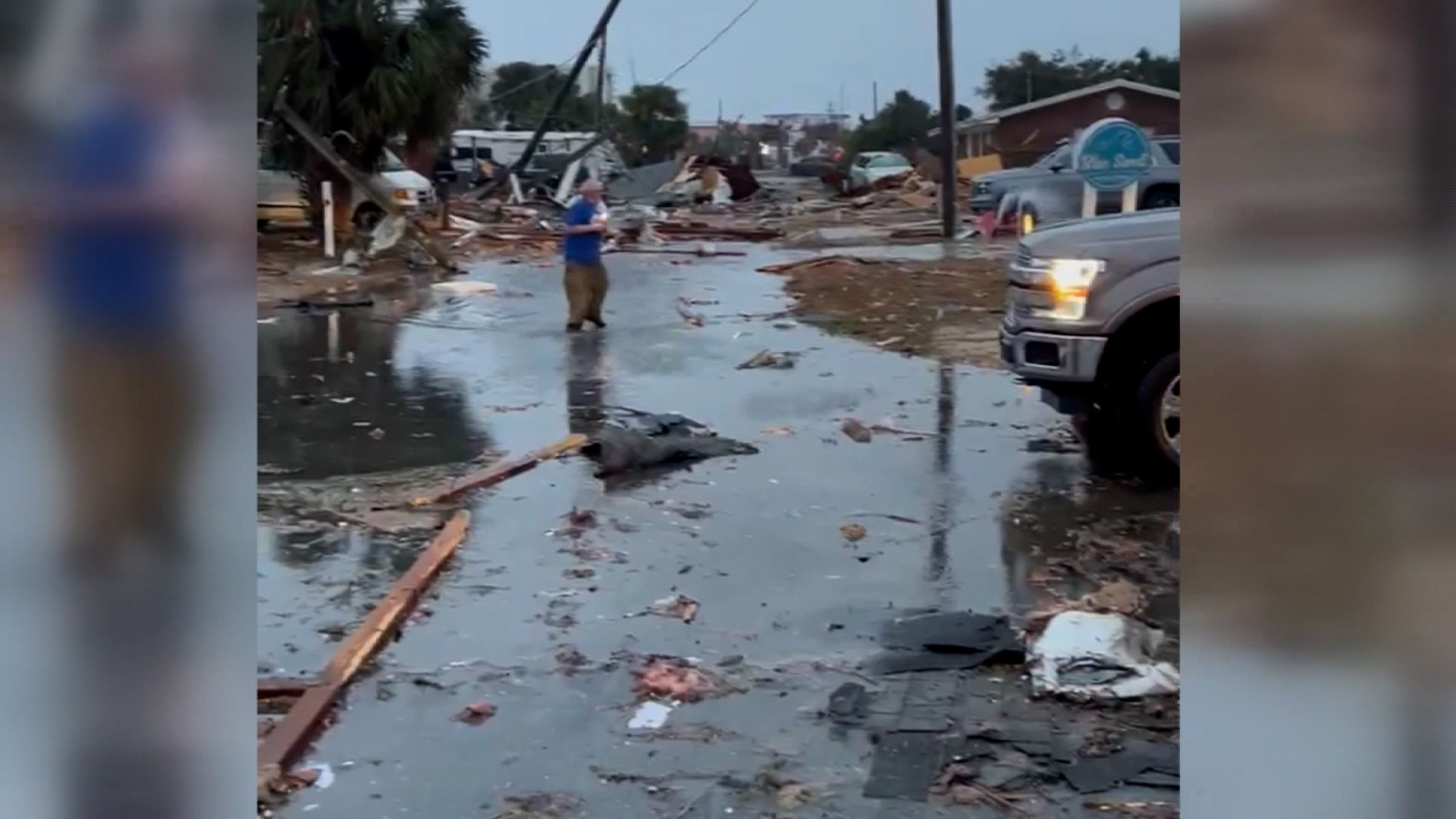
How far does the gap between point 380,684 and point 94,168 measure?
348cm

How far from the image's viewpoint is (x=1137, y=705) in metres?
5.86

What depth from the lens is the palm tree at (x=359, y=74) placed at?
1081 inches

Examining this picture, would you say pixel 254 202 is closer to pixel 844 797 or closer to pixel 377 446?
pixel 844 797

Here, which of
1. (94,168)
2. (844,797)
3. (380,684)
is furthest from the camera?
(380,684)

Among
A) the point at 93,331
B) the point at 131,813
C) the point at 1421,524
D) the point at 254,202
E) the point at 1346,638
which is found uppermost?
the point at 254,202

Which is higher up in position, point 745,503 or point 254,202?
point 254,202

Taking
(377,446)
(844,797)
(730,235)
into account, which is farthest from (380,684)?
(730,235)

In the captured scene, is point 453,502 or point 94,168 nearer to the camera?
point 94,168

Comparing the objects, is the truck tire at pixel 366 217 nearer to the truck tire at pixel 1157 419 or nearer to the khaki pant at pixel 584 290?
the khaki pant at pixel 584 290

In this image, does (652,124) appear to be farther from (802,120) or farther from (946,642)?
(946,642)

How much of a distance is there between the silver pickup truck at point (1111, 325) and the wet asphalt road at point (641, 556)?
432 mm

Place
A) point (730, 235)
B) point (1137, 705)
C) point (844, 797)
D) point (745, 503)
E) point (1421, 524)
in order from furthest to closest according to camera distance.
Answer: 1. point (730, 235)
2. point (745, 503)
3. point (1137, 705)
4. point (844, 797)
5. point (1421, 524)

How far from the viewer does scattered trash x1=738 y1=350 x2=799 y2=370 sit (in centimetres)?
1499

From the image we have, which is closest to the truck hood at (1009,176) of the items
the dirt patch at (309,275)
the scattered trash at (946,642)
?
the dirt patch at (309,275)
